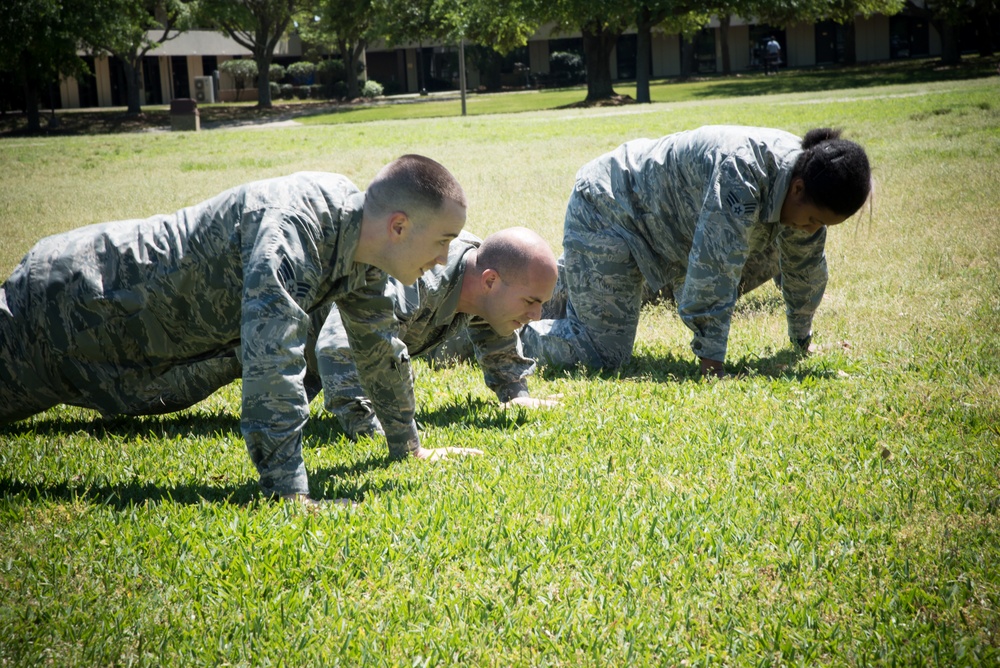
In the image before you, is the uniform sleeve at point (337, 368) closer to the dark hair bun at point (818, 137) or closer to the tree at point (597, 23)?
the dark hair bun at point (818, 137)

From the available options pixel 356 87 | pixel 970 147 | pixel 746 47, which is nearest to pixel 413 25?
pixel 356 87

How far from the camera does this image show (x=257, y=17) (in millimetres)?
47094

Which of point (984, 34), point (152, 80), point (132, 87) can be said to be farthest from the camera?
point (152, 80)

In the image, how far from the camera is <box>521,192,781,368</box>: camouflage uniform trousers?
6023mm

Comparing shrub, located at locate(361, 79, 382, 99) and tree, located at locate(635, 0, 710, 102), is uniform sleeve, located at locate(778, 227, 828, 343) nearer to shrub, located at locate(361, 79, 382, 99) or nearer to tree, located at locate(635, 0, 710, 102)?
tree, located at locate(635, 0, 710, 102)

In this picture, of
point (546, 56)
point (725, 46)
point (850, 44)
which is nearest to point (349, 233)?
point (850, 44)

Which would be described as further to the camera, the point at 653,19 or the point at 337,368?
the point at 653,19

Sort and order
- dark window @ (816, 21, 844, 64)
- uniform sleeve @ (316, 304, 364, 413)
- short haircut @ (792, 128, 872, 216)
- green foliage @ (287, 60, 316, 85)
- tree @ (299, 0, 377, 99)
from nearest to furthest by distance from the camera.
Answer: uniform sleeve @ (316, 304, 364, 413), short haircut @ (792, 128, 872, 216), tree @ (299, 0, 377, 99), dark window @ (816, 21, 844, 64), green foliage @ (287, 60, 316, 85)

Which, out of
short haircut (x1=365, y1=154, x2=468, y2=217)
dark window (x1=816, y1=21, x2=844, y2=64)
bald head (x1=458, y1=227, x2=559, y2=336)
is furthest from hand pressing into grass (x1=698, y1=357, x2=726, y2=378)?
dark window (x1=816, y1=21, x2=844, y2=64)

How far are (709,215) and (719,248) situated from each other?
20cm

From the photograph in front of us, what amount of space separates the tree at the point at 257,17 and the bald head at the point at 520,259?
42.8 meters

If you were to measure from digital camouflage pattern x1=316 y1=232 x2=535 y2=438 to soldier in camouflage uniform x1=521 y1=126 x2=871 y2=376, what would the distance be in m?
0.84

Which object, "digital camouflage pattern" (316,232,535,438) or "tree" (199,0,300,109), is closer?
"digital camouflage pattern" (316,232,535,438)

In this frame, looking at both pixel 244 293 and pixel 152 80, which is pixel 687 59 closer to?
pixel 152 80
